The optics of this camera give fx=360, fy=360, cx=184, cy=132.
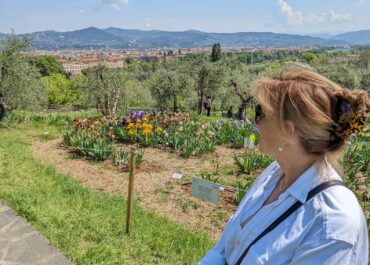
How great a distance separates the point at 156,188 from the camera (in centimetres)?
612

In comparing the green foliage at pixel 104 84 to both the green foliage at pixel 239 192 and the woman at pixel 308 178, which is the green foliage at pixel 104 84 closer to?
the green foliage at pixel 239 192

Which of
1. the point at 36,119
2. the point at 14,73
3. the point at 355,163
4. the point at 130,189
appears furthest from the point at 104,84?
the point at 130,189

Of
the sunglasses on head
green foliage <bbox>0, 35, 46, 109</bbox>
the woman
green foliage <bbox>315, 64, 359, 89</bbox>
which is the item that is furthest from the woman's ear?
green foliage <bbox>315, 64, 359, 89</bbox>

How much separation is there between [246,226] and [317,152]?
1.46ft

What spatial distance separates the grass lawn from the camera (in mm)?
3760

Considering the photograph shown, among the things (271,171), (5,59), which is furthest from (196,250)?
(5,59)

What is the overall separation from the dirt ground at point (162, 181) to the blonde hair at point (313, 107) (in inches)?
133

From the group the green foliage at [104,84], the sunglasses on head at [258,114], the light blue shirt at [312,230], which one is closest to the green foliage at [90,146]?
the sunglasses on head at [258,114]

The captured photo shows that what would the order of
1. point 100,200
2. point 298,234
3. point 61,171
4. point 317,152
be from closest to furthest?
point 298,234, point 317,152, point 100,200, point 61,171

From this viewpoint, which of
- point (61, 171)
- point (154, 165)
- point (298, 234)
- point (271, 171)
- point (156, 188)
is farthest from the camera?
point (154, 165)

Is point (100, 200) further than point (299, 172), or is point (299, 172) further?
point (100, 200)

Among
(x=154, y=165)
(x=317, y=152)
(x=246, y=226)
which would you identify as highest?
(x=317, y=152)

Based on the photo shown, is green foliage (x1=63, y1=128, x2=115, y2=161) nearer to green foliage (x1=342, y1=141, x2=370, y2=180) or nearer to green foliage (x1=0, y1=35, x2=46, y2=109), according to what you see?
green foliage (x1=342, y1=141, x2=370, y2=180)

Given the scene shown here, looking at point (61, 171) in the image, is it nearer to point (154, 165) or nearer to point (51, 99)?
point (154, 165)
